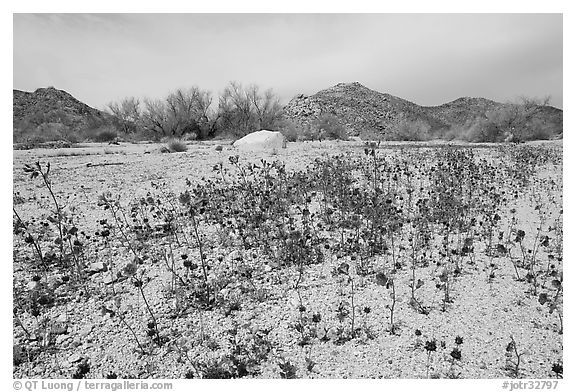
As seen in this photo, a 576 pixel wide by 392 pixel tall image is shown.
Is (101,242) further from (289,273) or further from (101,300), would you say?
(289,273)

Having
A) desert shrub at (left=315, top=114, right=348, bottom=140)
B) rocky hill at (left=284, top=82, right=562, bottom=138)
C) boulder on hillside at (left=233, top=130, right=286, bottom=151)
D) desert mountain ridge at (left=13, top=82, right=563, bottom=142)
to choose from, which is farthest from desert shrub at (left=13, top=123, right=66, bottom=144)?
rocky hill at (left=284, top=82, right=562, bottom=138)

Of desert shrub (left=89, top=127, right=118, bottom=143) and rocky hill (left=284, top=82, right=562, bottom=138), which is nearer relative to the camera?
desert shrub (left=89, top=127, right=118, bottom=143)

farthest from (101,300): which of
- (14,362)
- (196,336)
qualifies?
(196,336)

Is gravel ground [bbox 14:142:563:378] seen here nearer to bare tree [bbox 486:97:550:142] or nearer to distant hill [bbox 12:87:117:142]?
bare tree [bbox 486:97:550:142]

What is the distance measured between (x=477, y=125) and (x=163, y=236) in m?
32.6

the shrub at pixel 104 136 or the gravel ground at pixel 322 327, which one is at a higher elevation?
the shrub at pixel 104 136

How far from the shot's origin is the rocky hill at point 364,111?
53.2 meters

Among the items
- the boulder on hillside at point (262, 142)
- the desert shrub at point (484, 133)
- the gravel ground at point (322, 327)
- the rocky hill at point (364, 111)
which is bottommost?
the gravel ground at point (322, 327)

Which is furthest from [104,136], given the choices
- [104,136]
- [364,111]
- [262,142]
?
[364,111]

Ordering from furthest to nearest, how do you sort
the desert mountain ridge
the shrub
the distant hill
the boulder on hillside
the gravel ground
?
the distant hill < the desert mountain ridge < the shrub < the boulder on hillside < the gravel ground

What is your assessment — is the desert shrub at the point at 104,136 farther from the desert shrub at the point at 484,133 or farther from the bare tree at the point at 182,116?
the desert shrub at the point at 484,133

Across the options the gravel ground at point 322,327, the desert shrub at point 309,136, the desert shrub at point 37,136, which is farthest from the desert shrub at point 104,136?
the gravel ground at point 322,327

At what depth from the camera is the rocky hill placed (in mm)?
53219

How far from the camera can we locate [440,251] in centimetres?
488
